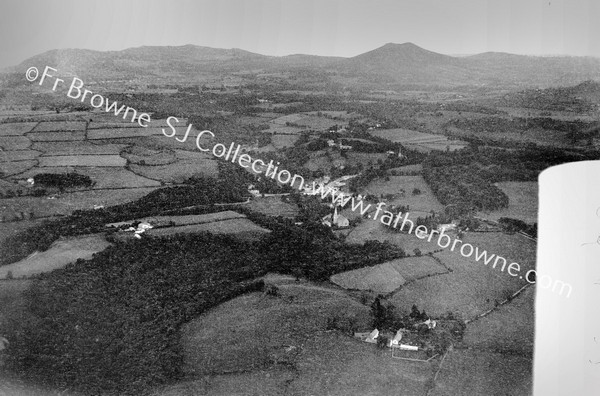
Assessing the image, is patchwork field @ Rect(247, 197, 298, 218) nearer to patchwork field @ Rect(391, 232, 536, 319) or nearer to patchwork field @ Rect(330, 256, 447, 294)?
patchwork field @ Rect(330, 256, 447, 294)

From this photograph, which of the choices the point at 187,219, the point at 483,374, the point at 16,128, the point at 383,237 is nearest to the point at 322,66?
the point at 383,237

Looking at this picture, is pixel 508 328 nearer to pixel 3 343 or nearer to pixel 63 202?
pixel 3 343

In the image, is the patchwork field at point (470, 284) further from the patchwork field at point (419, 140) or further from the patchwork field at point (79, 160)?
the patchwork field at point (79, 160)

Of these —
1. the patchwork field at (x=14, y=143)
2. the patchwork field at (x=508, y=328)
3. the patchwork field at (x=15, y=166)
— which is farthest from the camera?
the patchwork field at (x=14, y=143)

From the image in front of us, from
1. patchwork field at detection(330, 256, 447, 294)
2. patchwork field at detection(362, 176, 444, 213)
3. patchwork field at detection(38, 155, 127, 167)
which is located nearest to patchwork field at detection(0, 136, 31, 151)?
patchwork field at detection(38, 155, 127, 167)

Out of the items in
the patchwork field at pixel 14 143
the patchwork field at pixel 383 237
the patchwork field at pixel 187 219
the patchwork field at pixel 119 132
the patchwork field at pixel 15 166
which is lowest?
the patchwork field at pixel 383 237

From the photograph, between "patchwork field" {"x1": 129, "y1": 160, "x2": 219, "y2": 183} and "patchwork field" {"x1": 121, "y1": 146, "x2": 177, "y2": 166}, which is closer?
"patchwork field" {"x1": 129, "y1": 160, "x2": 219, "y2": 183}

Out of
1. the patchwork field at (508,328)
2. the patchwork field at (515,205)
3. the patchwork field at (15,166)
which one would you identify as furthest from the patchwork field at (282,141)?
the patchwork field at (508,328)
